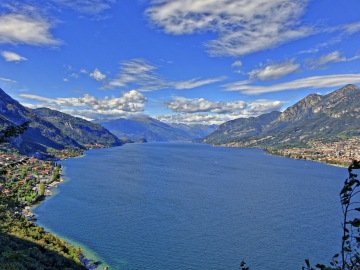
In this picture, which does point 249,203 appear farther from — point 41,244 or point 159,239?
point 41,244

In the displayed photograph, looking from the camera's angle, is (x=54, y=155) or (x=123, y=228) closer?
(x=123, y=228)

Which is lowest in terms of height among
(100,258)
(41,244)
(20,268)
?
(100,258)

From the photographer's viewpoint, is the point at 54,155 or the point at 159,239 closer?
the point at 159,239

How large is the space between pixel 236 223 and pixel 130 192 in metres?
38.6

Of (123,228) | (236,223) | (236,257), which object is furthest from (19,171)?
(236,257)

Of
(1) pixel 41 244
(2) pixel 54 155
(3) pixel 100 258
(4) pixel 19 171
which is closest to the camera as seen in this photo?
(1) pixel 41 244

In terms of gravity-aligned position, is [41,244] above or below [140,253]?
above

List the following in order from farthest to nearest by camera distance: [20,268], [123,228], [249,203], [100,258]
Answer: [249,203] < [123,228] < [100,258] < [20,268]

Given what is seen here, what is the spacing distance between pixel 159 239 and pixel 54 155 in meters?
178

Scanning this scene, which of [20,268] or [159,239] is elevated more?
[20,268]

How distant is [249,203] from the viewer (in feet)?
231

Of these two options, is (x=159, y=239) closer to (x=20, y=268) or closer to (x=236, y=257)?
(x=236, y=257)

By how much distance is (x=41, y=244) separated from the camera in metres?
35.2

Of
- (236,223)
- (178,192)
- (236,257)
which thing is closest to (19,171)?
(178,192)
